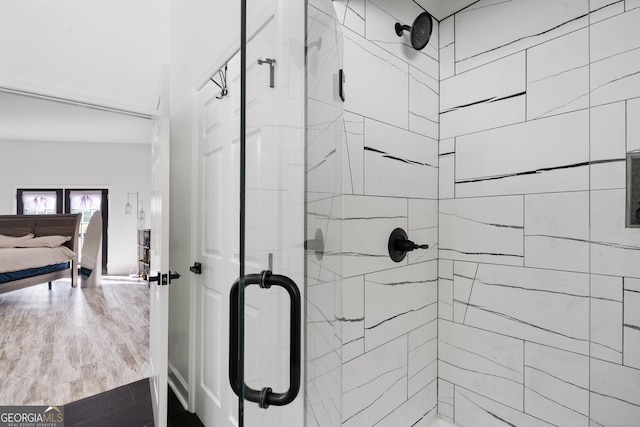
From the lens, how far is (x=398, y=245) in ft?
3.88

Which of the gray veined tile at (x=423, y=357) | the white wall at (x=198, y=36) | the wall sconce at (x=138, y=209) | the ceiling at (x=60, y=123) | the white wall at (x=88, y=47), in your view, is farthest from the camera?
the wall sconce at (x=138, y=209)

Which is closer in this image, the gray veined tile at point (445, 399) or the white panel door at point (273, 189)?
the white panel door at point (273, 189)

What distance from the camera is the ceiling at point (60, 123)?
78.2 inches

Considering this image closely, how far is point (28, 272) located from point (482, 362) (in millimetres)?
2988

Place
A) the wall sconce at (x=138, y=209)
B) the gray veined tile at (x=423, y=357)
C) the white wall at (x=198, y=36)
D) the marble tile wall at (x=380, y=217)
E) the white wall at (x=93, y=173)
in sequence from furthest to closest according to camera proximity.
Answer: the wall sconce at (x=138, y=209), the white wall at (x=93, y=173), the white wall at (x=198, y=36), the gray veined tile at (x=423, y=357), the marble tile wall at (x=380, y=217)

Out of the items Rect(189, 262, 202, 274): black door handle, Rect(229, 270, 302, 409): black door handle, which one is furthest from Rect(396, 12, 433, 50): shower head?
Rect(189, 262, 202, 274): black door handle

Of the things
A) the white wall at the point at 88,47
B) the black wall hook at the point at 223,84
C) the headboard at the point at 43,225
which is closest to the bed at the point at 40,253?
the headboard at the point at 43,225

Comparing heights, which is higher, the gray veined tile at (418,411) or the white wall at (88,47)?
the white wall at (88,47)

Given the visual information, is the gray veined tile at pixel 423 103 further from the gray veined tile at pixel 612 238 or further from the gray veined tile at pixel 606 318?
the gray veined tile at pixel 606 318

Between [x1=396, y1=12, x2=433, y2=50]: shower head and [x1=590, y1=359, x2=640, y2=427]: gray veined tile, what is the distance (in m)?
1.33

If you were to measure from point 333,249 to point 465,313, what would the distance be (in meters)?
0.92

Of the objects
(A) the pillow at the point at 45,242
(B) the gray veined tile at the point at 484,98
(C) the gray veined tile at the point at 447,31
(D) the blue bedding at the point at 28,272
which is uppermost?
(C) the gray veined tile at the point at 447,31

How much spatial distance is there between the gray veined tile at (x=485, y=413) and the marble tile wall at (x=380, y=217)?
0.12 meters

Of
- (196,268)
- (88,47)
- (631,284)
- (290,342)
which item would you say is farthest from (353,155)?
(88,47)
